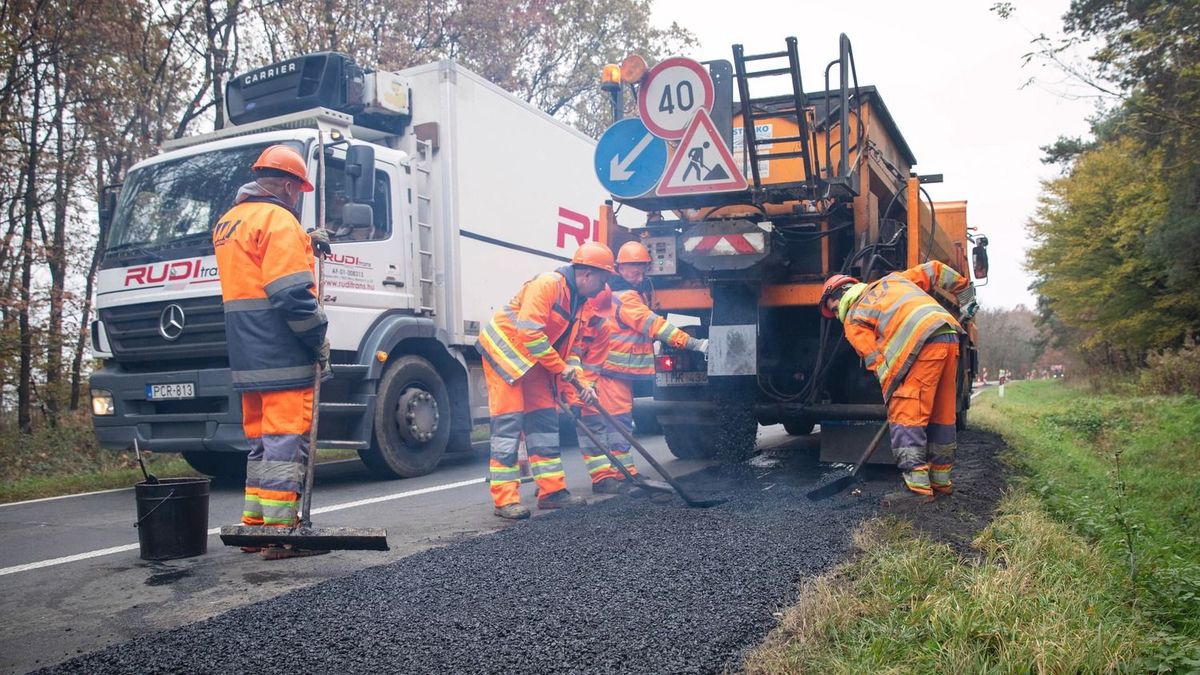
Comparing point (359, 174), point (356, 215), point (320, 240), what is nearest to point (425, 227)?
point (359, 174)

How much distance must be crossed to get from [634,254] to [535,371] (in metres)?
1.48

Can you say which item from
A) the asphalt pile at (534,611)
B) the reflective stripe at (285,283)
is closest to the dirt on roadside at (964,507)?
the asphalt pile at (534,611)

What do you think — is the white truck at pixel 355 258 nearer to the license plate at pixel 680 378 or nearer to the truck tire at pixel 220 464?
the truck tire at pixel 220 464

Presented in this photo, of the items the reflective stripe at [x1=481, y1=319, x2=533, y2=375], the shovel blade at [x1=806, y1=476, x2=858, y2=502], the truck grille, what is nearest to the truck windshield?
the truck grille

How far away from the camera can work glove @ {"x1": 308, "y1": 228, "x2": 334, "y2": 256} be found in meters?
4.71

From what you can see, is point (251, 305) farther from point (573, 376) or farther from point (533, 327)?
point (573, 376)

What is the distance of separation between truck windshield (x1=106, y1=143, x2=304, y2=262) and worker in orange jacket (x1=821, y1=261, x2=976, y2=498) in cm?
431

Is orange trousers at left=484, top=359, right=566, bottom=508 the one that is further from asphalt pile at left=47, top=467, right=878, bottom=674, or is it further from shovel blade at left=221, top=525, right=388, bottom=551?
shovel blade at left=221, top=525, right=388, bottom=551

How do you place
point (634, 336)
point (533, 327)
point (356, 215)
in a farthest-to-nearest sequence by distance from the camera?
point (634, 336) < point (356, 215) < point (533, 327)

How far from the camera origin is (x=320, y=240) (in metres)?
4.73

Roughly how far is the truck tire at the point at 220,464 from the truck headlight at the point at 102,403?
3.14 feet

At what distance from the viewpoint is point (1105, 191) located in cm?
2456

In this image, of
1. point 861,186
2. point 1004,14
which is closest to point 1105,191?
point 1004,14

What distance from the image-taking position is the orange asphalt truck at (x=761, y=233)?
6.12 m
